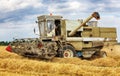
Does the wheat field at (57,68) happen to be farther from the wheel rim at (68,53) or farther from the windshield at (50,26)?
the windshield at (50,26)

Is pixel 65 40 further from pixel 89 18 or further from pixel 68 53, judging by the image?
pixel 89 18

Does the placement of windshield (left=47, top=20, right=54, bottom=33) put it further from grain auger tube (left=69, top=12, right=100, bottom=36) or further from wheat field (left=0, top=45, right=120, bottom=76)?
wheat field (left=0, top=45, right=120, bottom=76)

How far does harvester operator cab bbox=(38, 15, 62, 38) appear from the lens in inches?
932

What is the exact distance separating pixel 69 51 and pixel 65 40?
85 centimetres

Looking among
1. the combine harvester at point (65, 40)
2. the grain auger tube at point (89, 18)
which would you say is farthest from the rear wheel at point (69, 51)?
the grain auger tube at point (89, 18)

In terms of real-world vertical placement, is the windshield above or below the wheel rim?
above

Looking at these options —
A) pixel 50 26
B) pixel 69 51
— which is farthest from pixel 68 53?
pixel 50 26

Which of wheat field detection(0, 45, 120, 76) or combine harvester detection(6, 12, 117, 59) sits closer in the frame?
wheat field detection(0, 45, 120, 76)

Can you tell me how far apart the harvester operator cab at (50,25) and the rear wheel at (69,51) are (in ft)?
3.78

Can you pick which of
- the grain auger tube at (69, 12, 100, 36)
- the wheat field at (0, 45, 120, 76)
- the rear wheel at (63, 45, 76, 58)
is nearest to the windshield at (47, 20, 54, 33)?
the grain auger tube at (69, 12, 100, 36)

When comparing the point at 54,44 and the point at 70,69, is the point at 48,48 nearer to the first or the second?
the point at 54,44

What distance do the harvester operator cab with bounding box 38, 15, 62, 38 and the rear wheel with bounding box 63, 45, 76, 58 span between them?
1.15 metres

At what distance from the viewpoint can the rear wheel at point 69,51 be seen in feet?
76.8

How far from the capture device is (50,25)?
23766mm
